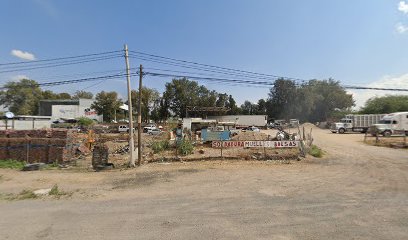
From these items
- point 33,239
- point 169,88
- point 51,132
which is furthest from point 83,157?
point 169,88

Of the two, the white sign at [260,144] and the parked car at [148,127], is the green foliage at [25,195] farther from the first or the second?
the parked car at [148,127]

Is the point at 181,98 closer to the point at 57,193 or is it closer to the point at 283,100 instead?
the point at 283,100

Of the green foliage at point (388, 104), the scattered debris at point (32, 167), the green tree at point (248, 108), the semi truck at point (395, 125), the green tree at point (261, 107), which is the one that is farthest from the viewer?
the green tree at point (248, 108)

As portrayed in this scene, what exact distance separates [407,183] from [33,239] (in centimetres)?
1408

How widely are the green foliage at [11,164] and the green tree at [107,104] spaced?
65775mm

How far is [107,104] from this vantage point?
87.5 meters

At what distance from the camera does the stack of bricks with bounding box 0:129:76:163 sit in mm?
22078

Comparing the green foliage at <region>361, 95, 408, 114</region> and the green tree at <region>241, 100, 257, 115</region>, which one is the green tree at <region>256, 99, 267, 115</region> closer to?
the green tree at <region>241, 100, 257, 115</region>

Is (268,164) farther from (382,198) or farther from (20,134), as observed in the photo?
(20,134)

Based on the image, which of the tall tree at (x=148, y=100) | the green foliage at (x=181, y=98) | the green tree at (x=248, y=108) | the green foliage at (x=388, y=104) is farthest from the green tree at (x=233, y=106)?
the green foliage at (x=388, y=104)

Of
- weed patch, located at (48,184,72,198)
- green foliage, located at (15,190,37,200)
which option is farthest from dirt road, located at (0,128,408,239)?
green foliage, located at (15,190,37,200)

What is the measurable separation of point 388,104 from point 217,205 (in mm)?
91136

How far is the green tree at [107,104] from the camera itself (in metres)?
87.2

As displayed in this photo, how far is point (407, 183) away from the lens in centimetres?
1368
